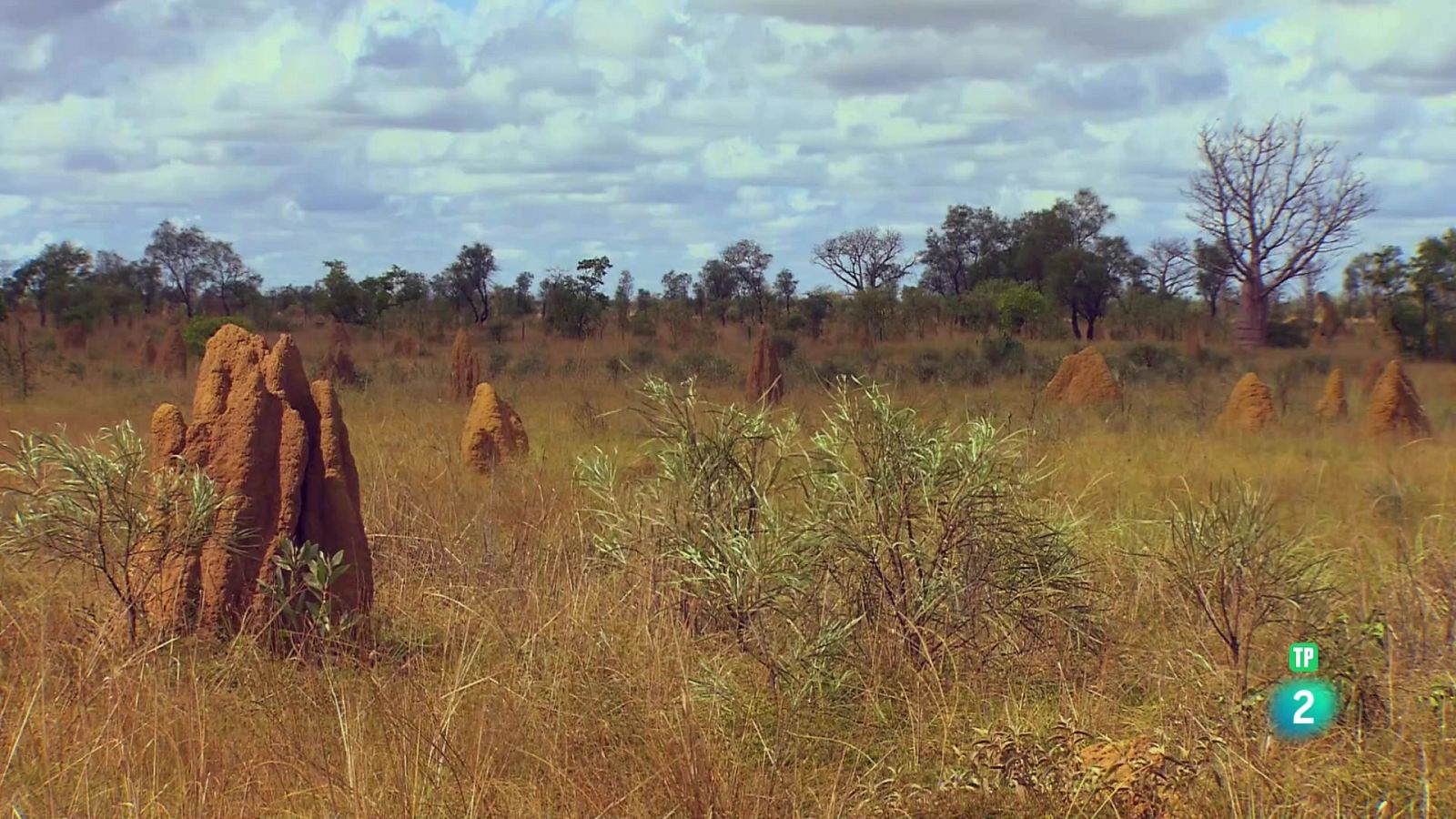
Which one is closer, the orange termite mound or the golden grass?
the golden grass

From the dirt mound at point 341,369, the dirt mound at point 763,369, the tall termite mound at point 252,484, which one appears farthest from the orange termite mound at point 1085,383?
the tall termite mound at point 252,484

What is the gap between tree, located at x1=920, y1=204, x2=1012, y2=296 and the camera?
164 feet

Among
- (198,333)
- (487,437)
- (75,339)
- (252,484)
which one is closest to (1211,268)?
(198,333)

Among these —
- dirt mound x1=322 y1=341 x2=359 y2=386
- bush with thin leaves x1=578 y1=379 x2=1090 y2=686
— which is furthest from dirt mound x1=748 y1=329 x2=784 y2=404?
bush with thin leaves x1=578 y1=379 x2=1090 y2=686

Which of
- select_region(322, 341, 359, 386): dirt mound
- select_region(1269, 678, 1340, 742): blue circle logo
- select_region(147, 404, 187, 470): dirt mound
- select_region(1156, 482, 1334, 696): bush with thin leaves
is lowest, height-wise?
select_region(1269, 678, 1340, 742): blue circle logo

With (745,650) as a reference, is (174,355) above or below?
above

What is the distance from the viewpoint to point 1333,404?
46.6 ft

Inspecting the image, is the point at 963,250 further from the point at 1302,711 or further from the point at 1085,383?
the point at 1302,711

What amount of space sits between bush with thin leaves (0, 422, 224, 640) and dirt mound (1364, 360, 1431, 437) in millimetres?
11288

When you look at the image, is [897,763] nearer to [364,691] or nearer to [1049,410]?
[364,691]

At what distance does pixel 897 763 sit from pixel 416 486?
17.6 feet

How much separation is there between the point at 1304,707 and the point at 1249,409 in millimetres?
10316

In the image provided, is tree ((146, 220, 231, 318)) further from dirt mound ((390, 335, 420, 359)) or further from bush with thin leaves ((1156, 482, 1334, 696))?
bush with thin leaves ((1156, 482, 1334, 696))

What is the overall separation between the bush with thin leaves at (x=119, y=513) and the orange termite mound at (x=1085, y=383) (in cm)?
1308
